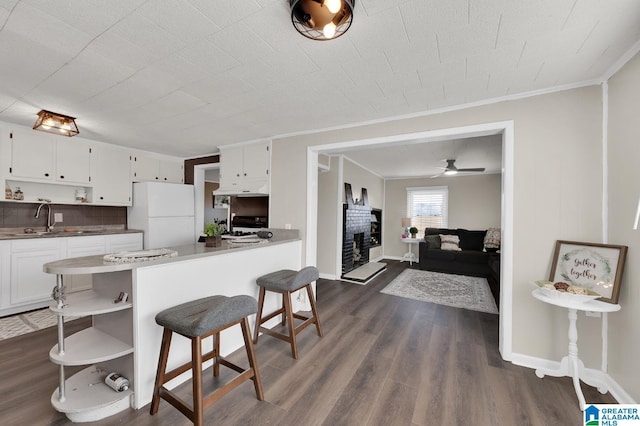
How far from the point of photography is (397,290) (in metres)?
4.45

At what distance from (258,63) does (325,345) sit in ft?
8.44

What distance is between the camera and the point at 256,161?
3.82 meters

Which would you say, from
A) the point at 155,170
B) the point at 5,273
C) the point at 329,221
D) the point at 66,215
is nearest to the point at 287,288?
the point at 329,221

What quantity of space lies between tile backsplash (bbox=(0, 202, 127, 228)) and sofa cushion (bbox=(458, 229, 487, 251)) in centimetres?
732

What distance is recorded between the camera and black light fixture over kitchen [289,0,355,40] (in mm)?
1252

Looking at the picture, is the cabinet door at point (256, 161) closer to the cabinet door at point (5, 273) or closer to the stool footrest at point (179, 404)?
the stool footrest at point (179, 404)

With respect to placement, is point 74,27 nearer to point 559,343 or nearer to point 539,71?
point 539,71

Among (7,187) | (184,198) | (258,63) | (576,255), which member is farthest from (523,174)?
(7,187)

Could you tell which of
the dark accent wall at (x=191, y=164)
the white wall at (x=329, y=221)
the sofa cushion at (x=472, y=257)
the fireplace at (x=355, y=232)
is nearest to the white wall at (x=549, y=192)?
the white wall at (x=329, y=221)

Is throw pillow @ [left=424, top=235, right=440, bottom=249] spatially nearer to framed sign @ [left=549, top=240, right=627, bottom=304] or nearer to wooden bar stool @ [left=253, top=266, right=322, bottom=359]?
framed sign @ [left=549, top=240, right=627, bottom=304]

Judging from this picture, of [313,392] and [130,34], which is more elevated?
[130,34]

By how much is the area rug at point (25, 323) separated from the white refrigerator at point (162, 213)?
142 cm

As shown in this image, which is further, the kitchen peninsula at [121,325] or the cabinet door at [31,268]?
the cabinet door at [31,268]

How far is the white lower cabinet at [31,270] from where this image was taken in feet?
10.0
